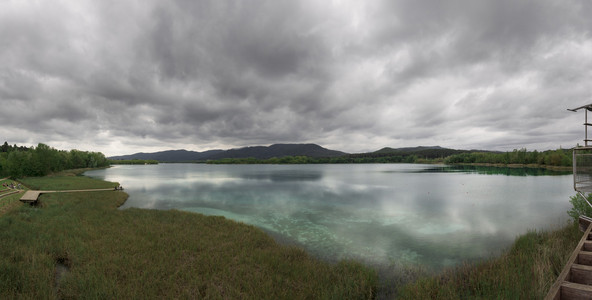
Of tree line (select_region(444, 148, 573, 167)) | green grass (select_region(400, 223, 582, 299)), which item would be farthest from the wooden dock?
tree line (select_region(444, 148, 573, 167))

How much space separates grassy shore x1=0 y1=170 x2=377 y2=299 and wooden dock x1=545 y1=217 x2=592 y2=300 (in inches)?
217

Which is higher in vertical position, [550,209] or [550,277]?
[550,277]

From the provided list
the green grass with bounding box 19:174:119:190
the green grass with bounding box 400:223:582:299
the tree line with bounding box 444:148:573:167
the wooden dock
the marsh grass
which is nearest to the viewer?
the wooden dock

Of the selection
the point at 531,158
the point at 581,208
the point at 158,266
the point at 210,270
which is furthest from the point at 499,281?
the point at 531,158

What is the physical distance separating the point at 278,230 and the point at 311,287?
11.8 metres

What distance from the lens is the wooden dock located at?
18.4ft

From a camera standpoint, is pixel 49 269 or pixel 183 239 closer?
pixel 49 269

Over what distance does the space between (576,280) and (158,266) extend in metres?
15.7

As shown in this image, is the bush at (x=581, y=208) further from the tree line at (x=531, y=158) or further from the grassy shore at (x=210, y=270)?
the tree line at (x=531, y=158)

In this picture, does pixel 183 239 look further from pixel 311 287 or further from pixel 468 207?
pixel 468 207

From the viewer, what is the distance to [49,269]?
945cm

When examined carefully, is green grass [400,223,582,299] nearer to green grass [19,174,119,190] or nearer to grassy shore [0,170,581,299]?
grassy shore [0,170,581,299]

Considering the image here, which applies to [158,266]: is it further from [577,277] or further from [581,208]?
[581,208]

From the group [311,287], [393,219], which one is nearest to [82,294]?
[311,287]
